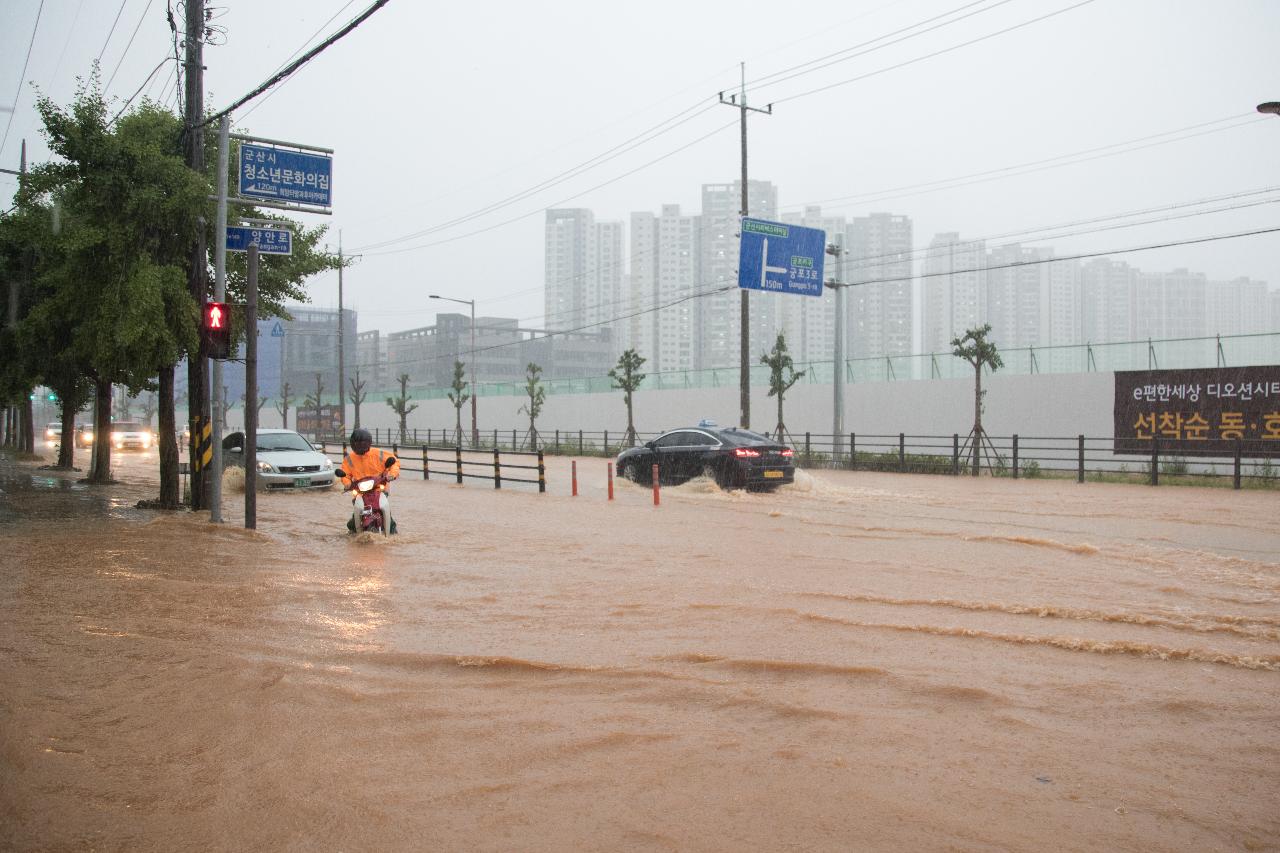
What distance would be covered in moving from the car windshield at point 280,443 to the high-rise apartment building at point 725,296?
76.4 meters

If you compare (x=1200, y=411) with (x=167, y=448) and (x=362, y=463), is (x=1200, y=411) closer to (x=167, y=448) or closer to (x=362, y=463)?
(x=362, y=463)

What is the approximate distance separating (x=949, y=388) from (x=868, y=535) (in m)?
20.7

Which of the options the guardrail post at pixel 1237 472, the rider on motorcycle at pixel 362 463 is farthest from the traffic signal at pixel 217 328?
the guardrail post at pixel 1237 472

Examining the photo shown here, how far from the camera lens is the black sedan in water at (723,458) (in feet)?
60.9

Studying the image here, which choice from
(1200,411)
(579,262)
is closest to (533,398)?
(1200,411)

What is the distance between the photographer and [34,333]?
822 inches

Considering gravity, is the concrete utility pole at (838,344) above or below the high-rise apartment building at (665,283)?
below

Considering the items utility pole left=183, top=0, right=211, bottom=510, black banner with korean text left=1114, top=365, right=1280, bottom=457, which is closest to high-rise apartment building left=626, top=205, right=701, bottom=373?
black banner with korean text left=1114, top=365, right=1280, bottom=457

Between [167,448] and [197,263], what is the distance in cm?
344

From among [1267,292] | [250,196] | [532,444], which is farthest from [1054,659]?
[1267,292]

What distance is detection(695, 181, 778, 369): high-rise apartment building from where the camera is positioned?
10075cm

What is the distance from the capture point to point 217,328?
13664mm

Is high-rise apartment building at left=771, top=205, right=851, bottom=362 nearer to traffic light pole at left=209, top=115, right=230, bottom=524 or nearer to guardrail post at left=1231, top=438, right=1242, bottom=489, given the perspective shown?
guardrail post at left=1231, top=438, right=1242, bottom=489

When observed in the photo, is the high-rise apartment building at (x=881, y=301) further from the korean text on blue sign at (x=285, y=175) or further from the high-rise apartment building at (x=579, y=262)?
the korean text on blue sign at (x=285, y=175)
